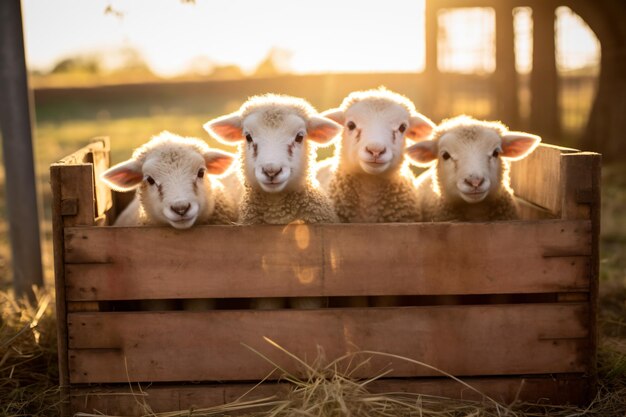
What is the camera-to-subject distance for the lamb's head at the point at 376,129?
363cm

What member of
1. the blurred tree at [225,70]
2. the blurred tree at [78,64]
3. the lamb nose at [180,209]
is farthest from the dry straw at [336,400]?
the blurred tree at [78,64]

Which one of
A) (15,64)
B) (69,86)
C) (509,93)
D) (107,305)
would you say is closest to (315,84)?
(509,93)

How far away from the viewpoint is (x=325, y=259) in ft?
9.90

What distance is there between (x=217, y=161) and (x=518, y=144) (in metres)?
1.55

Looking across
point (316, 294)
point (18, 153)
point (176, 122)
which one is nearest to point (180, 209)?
point (316, 294)

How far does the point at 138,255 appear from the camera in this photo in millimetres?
3000

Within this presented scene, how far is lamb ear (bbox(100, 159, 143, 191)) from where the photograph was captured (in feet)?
11.2

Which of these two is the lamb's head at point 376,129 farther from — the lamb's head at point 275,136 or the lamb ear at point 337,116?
the lamb's head at point 275,136

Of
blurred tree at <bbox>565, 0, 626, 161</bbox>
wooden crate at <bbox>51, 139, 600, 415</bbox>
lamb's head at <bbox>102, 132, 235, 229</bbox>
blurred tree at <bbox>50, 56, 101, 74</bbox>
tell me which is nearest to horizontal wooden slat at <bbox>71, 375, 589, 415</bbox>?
wooden crate at <bbox>51, 139, 600, 415</bbox>

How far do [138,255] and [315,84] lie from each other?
551 inches

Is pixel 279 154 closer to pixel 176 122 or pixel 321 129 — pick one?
pixel 321 129

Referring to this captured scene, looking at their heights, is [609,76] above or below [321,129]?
above

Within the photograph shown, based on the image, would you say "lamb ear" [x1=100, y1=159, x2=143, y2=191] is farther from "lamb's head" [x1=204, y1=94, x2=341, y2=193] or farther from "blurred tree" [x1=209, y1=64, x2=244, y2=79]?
"blurred tree" [x1=209, y1=64, x2=244, y2=79]

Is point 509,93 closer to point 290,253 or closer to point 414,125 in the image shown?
point 414,125
